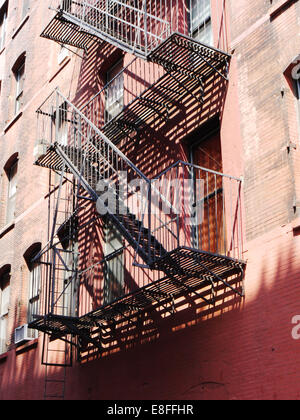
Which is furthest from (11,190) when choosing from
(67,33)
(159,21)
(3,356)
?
(159,21)

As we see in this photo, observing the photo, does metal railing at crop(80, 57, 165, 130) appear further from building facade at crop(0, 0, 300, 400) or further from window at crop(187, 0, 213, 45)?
window at crop(187, 0, 213, 45)

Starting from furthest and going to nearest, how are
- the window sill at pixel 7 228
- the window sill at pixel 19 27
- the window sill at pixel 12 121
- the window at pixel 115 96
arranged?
the window sill at pixel 19 27 → the window sill at pixel 12 121 → the window sill at pixel 7 228 → the window at pixel 115 96

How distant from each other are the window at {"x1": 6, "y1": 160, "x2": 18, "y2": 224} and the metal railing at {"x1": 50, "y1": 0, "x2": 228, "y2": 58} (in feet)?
21.2

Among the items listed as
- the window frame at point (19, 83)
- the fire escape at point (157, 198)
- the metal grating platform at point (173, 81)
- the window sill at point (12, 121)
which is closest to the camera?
the fire escape at point (157, 198)

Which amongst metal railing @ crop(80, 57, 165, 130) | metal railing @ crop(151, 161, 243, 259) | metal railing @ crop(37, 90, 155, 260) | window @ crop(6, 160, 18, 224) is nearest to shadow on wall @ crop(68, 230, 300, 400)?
metal railing @ crop(151, 161, 243, 259)

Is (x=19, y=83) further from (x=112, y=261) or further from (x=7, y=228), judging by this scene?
(x=112, y=261)

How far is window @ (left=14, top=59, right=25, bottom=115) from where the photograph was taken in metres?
22.2

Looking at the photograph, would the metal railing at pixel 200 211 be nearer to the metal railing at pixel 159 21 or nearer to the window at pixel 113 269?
the window at pixel 113 269

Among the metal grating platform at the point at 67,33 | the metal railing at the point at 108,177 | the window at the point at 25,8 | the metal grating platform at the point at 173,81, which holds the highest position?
the window at the point at 25,8

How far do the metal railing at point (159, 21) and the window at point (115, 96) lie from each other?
40.7 inches

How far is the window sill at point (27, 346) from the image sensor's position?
1634cm

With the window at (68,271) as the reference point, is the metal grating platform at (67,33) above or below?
above

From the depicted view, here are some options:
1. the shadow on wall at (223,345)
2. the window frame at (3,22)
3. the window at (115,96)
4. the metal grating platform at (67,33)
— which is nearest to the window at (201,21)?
the window at (115,96)

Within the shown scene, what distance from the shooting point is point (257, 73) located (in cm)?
1157
